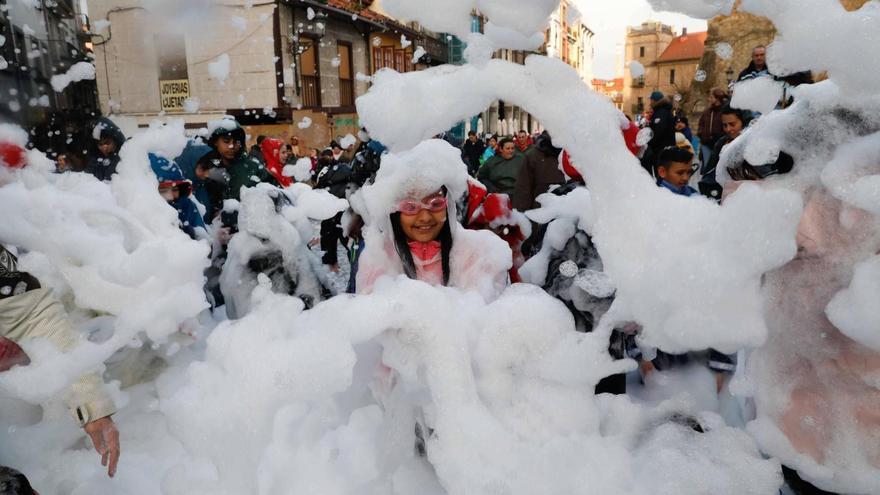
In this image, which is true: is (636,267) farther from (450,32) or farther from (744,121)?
(744,121)

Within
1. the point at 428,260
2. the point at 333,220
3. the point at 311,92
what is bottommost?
the point at 333,220

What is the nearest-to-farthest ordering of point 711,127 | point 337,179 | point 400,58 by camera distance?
point 711,127
point 337,179
point 400,58

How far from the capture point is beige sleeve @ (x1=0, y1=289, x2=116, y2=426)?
1693 mm

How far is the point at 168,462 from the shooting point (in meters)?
2.15

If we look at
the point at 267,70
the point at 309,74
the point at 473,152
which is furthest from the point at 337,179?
the point at 309,74

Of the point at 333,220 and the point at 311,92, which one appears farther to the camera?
the point at 311,92

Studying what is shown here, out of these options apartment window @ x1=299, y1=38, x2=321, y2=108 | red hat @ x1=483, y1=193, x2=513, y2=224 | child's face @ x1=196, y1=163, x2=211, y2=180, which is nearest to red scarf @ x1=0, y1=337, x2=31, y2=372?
red hat @ x1=483, y1=193, x2=513, y2=224

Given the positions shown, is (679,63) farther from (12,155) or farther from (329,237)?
(12,155)

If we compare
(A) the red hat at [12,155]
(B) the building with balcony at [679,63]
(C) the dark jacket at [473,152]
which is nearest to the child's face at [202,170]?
(A) the red hat at [12,155]

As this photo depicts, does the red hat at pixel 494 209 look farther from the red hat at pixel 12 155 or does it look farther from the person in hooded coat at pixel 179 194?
the red hat at pixel 12 155

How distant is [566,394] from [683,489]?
0.33 metres

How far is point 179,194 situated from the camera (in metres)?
3.86

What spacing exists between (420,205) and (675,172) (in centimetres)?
160

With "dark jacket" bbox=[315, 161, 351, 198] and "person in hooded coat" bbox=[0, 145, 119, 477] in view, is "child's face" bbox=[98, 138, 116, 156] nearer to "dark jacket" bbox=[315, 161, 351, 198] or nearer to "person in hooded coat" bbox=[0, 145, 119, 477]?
"dark jacket" bbox=[315, 161, 351, 198]
